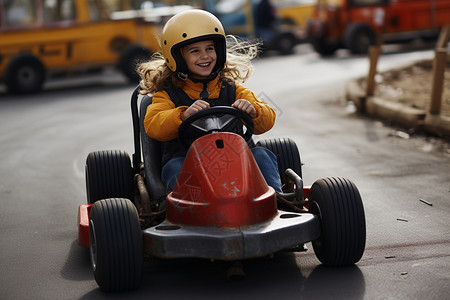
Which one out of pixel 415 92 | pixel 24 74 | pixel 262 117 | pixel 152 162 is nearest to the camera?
pixel 262 117

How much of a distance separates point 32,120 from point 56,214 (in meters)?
5.72

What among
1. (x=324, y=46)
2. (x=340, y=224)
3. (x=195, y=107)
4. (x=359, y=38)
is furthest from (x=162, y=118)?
(x=324, y=46)

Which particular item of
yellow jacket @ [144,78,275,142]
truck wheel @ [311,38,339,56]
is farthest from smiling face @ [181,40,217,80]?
truck wheel @ [311,38,339,56]

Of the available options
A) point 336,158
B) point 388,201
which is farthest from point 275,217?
point 336,158

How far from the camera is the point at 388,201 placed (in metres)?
5.85

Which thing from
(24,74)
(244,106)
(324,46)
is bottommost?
(324,46)

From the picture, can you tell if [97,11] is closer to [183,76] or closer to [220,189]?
[183,76]

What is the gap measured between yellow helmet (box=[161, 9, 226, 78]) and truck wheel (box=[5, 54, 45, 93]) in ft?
34.5

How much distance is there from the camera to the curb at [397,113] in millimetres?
8258

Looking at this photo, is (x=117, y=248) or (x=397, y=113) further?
(x=397, y=113)

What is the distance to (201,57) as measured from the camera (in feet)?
15.8

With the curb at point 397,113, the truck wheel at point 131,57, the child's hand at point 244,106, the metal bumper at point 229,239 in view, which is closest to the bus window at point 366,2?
the truck wheel at point 131,57

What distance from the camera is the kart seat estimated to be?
4723 millimetres

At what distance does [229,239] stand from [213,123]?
100cm
